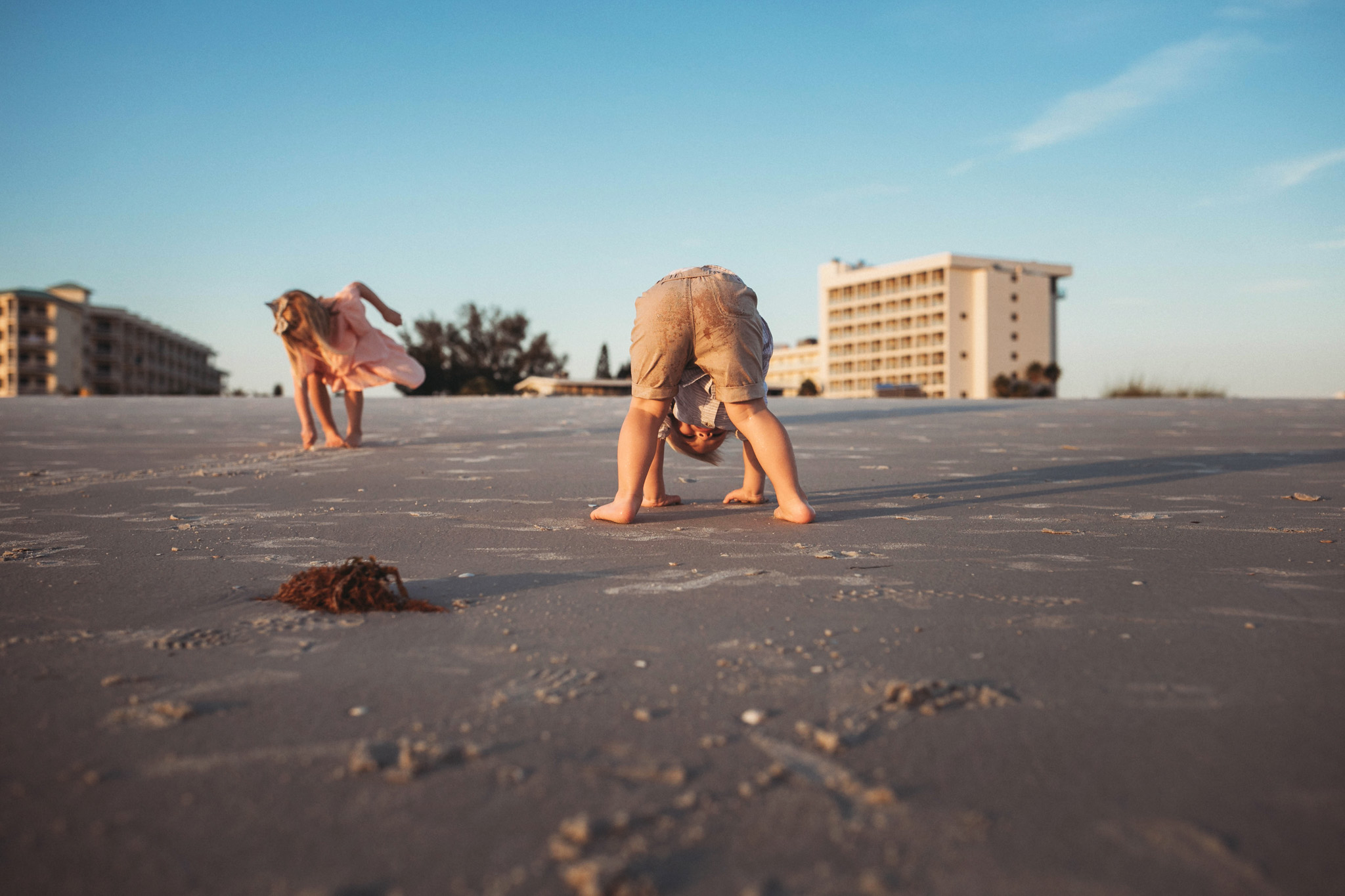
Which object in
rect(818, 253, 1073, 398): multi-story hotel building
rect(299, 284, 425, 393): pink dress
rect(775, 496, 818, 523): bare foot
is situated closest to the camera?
rect(775, 496, 818, 523): bare foot

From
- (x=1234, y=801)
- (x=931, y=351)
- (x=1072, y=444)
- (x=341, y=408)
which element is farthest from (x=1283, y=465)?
(x=931, y=351)

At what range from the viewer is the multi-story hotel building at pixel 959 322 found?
86.7 metres

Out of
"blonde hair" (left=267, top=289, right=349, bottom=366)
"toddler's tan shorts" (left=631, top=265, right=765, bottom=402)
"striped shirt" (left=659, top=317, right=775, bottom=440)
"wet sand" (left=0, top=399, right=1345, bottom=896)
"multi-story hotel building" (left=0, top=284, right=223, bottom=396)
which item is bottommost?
"wet sand" (left=0, top=399, right=1345, bottom=896)

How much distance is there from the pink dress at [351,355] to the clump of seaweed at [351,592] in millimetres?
5401

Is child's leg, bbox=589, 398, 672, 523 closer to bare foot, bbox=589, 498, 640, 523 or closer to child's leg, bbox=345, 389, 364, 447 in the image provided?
bare foot, bbox=589, 498, 640, 523

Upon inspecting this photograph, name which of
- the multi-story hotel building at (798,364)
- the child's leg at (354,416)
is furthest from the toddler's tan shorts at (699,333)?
the multi-story hotel building at (798,364)

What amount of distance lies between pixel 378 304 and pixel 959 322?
86631mm

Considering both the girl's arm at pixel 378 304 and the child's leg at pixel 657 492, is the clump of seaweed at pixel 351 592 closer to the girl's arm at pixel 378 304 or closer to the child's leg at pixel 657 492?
the child's leg at pixel 657 492

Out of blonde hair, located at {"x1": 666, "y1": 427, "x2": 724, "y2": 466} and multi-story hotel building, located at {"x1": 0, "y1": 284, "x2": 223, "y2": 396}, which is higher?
multi-story hotel building, located at {"x1": 0, "y1": 284, "x2": 223, "y2": 396}

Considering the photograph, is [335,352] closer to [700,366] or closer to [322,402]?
[322,402]

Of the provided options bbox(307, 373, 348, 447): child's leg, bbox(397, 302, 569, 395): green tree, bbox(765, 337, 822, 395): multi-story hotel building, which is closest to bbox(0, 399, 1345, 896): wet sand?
bbox(307, 373, 348, 447): child's leg

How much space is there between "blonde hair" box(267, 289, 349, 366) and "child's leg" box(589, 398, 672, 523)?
4.55m

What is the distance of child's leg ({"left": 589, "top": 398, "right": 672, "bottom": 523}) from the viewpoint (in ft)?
11.4

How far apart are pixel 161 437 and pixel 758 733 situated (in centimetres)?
825
